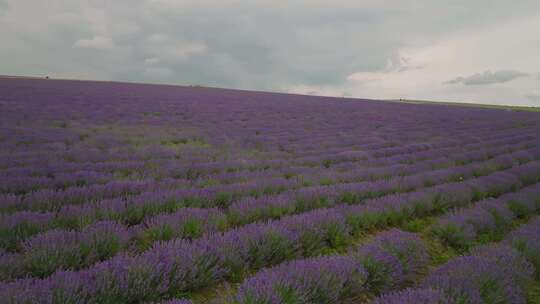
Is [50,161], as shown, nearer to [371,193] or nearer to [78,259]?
[78,259]

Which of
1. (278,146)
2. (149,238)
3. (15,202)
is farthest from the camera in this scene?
(278,146)

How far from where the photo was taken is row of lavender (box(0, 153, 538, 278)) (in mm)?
2238

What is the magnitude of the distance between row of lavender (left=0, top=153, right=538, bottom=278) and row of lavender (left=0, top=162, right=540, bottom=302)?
9.7 inches

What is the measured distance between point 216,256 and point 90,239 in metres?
1.13

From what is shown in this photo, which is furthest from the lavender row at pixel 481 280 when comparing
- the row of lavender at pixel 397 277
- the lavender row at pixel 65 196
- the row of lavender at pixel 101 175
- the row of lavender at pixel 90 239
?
the row of lavender at pixel 101 175

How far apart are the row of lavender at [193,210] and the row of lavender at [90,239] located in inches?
0.5

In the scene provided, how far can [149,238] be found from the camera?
9.86 feet

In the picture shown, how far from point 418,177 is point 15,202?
6181mm

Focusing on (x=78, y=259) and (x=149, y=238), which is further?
(x=149, y=238)

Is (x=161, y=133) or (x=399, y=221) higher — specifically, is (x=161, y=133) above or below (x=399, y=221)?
above

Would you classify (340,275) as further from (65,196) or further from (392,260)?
(65,196)

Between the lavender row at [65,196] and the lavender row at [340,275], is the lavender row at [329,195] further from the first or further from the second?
the lavender row at [340,275]

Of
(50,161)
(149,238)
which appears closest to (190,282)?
(149,238)

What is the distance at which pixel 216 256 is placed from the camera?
2496mm
